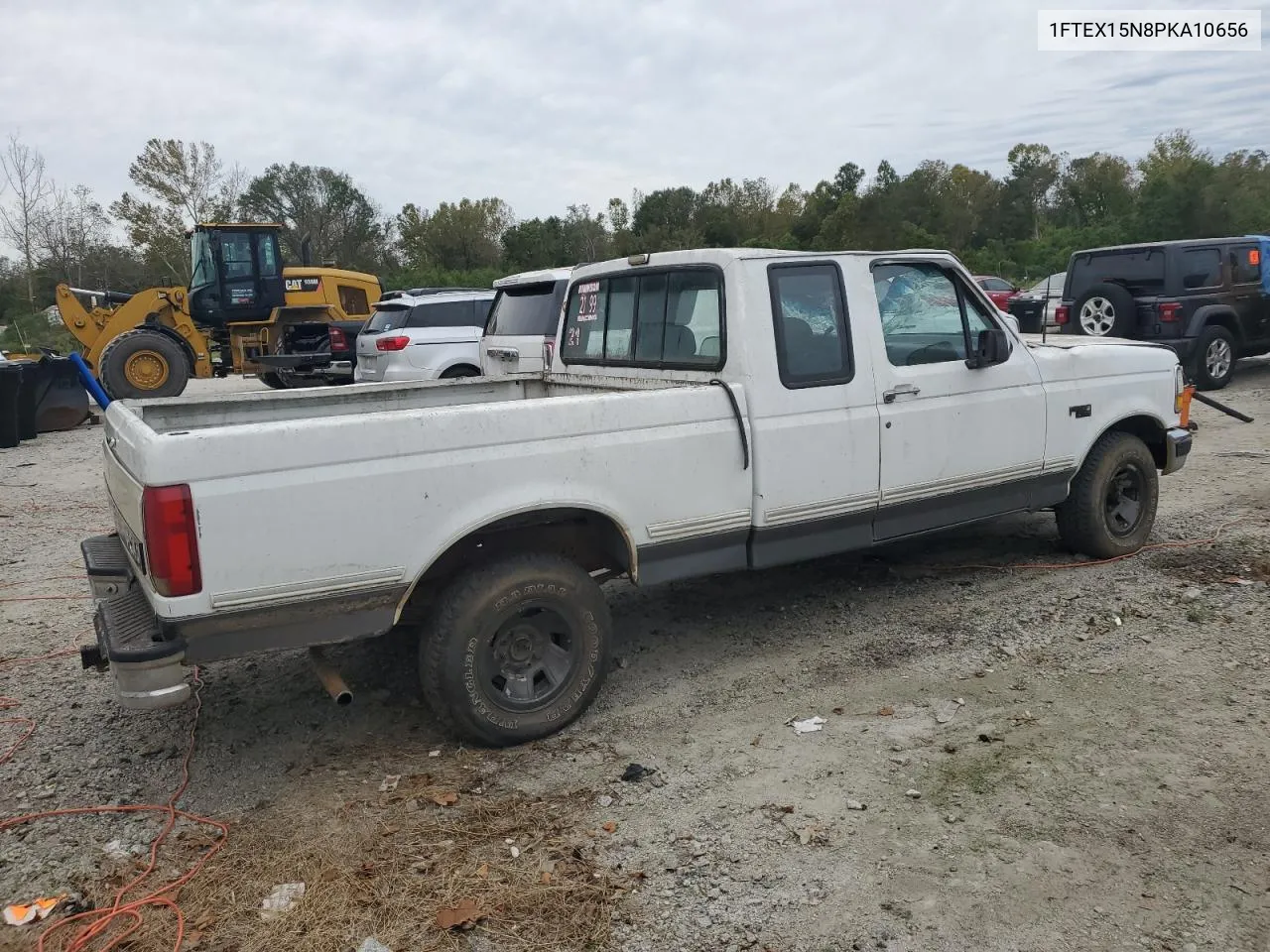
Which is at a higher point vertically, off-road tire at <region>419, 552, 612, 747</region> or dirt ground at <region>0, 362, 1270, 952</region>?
off-road tire at <region>419, 552, 612, 747</region>

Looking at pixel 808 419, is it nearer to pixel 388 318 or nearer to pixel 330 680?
pixel 330 680

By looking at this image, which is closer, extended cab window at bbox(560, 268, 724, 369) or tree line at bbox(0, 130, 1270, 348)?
extended cab window at bbox(560, 268, 724, 369)

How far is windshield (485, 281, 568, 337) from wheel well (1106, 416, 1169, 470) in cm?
542

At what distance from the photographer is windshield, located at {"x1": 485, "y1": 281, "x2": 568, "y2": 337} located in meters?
9.73

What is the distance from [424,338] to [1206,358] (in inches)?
401

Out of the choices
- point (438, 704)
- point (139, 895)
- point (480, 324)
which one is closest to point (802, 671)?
point (438, 704)

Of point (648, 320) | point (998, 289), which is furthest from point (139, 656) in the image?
point (998, 289)

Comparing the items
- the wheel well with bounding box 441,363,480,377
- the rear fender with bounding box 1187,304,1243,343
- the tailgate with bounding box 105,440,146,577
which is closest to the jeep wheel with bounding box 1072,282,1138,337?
the rear fender with bounding box 1187,304,1243,343

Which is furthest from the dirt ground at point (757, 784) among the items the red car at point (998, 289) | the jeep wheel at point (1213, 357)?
the red car at point (998, 289)

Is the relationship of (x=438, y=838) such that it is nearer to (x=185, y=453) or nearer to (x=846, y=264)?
(x=185, y=453)

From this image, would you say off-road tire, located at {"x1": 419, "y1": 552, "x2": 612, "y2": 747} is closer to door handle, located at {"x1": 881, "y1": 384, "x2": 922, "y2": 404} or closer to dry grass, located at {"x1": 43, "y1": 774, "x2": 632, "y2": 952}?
dry grass, located at {"x1": 43, "y1": 774, "x2": 632, "y2": 952}

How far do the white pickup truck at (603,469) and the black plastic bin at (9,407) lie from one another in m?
9.48

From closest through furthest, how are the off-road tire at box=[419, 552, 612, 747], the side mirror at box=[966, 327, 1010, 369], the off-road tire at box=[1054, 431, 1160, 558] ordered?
the off-road tire at box=[419, 552, 612, 747] < the side mirror at box=[966, 327, 1010, 369] < the off-road tire at box=[1054, 431, 1160, 558]

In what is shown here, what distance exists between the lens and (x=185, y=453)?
3.07m
